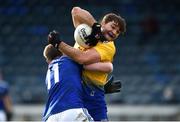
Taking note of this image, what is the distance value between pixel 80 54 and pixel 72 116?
22.7 inches

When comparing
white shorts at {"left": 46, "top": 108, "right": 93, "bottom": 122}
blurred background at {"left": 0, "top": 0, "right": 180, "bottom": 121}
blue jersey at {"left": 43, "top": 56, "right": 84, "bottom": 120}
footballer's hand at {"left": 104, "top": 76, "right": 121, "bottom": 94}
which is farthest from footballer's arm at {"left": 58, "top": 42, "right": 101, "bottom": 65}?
blurred background at {"left": 0, "top": 0, "right": 180, "bottom": 121}

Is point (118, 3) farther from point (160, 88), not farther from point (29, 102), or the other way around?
point (29, 102)

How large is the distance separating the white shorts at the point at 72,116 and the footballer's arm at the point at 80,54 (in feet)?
1.48

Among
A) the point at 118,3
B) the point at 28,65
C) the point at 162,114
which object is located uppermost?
the point at 118,3

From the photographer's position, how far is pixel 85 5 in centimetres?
1952

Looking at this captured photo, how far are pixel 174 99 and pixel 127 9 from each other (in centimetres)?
343

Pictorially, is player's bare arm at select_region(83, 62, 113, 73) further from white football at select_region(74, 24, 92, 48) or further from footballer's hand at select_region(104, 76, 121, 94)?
footballer's hand at select_region(104, 76, 121, 94)

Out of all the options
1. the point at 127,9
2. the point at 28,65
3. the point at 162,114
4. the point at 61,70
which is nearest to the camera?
the point at 61,70

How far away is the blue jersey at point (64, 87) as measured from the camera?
6.57 m

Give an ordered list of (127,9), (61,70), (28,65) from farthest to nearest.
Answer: (127,9) → (28,65) → (61,70)

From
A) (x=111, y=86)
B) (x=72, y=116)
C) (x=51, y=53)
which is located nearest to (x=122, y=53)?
(x=111, y=86)

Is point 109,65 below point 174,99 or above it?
above

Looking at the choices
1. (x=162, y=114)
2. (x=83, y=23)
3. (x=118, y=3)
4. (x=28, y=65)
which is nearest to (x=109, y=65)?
(x=83, y=23)

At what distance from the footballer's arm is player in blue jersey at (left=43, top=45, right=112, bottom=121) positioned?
7 cm
